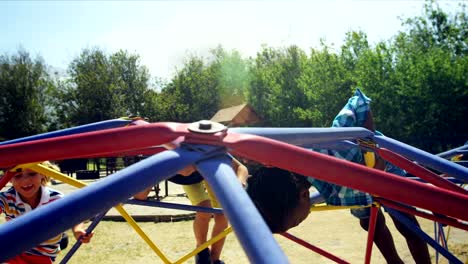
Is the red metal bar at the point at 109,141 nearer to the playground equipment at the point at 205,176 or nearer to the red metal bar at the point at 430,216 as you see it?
the playground equipment at the point at 205,176

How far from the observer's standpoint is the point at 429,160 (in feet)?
4.33

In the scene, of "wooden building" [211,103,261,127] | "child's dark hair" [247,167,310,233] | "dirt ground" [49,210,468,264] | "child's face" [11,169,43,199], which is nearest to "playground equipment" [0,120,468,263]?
"child's dark hair" [247,167,310,233]

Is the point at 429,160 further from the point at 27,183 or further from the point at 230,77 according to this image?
the point at 230,77

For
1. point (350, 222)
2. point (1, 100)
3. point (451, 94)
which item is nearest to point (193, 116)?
point (1, 100)

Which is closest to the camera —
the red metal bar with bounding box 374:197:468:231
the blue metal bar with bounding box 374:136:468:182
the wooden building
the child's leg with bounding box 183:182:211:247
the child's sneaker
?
the blue metal bar with bounding box 374:136:468:182

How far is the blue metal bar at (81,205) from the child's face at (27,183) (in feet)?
6.39

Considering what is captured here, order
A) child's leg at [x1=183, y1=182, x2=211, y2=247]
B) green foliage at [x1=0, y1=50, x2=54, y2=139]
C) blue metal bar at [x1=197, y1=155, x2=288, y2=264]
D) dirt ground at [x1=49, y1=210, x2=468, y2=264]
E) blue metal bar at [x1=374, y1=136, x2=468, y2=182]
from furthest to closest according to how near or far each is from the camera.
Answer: green foliage at [x1=0, y1=50, x2=54, y2=139], dirt ground at [x1=49, y1=210, x2=468, y2=264], child's leg at [x1=183, y1=182, x2=211, y2=247], blue metal bar at [x1=374, y1=136, x2=468, y2=182], blue metal bar at [x1=197, y1=155, x2=288, y2=264]

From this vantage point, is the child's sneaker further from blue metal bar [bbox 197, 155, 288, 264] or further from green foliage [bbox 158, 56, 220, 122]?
green foliage [bbox 158, 56, 220, 122]

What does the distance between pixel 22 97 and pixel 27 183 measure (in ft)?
82.4

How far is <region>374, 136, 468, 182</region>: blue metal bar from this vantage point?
4.13 feet

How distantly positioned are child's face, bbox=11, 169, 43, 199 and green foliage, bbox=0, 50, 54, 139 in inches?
945

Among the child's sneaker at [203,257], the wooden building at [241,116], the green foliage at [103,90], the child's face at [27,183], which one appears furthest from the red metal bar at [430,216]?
the green foliage at [103,90]

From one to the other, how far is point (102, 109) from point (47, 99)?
4.37 meters

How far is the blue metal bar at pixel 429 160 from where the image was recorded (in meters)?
1.26
